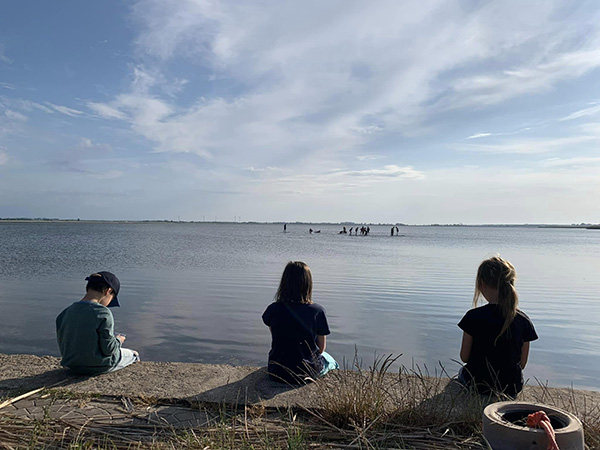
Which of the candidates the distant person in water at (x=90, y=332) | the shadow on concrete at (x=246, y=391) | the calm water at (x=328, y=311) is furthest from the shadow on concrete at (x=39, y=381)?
the calm water at (x=328, y=311)

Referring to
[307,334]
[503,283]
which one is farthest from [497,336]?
[307,334]

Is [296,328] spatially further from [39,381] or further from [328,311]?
[328,311]

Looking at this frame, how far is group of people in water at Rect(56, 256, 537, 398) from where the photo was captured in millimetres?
4383

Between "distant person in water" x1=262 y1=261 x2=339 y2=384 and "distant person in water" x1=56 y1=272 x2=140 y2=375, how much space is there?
1588 millimetres

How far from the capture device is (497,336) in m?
4.35

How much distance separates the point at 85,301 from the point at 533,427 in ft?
13.1

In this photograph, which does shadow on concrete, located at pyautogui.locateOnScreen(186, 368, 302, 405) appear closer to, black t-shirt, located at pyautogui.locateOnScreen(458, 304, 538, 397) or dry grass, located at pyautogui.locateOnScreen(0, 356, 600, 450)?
dry grass, located at pyautogui.locateOnScreen(0, 356, 600, 450)

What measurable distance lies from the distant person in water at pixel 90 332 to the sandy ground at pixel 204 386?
0.47 feet

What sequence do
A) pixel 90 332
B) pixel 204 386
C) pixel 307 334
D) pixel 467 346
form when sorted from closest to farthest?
pixel 467 346
pixel 204 386
pixel 90 332
pixel 307 334

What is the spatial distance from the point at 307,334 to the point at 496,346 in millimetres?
1759

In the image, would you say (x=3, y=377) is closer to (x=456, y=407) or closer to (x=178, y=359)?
(x=178, y=359)

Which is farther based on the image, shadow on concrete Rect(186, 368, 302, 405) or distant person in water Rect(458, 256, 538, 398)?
distant person in water Rect(458, 256, 538, 398)

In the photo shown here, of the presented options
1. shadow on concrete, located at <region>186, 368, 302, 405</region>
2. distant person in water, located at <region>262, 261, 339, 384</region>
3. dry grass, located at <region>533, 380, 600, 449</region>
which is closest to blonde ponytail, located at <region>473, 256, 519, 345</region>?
dry grass, located at <region>533, 380, 600, 449</region>

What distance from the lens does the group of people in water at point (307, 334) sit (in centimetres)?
438
